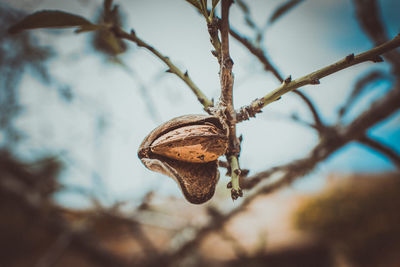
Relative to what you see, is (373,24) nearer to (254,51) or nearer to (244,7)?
(244,7)

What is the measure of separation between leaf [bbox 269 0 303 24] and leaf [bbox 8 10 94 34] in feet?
2.12

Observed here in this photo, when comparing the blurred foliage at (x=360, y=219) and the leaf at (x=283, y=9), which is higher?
the leaf at (x=283, y=9)

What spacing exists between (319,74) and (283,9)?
60cm

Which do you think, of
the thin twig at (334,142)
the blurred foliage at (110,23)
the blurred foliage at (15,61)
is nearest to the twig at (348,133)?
the thin twig at (334,142)

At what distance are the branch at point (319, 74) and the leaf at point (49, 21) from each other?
0.43m

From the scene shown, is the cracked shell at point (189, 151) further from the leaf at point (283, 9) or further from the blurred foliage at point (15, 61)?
the blurred foliage at point (15, 61)

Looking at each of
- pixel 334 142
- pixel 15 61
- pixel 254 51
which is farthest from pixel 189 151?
pixel 15 61

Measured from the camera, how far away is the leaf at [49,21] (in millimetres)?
464

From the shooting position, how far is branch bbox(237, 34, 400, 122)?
32 cm

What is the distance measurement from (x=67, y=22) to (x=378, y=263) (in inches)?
131

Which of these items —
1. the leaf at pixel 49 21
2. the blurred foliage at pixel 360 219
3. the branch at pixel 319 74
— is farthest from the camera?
the blurred foliage at pixel 360 219

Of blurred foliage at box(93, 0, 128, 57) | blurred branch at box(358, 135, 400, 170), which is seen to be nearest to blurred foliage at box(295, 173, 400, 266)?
blurred branch at box(358, 135, 400, 170)

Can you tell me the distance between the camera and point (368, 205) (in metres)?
2.64

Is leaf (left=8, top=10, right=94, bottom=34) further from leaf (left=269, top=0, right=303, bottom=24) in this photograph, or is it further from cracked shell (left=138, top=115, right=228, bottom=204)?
leaf (left=269, top=0, right=303, bottom=24)
